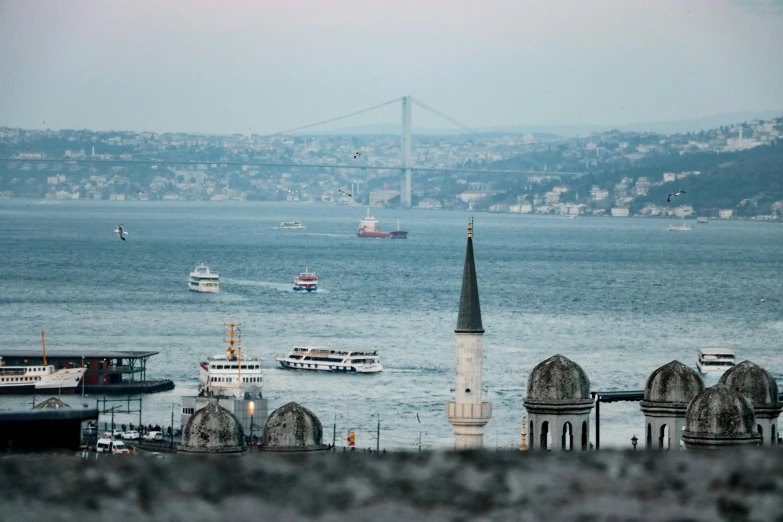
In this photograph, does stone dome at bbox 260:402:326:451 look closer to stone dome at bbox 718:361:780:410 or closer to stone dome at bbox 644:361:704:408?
stone dome at bbox 644:361:704:408

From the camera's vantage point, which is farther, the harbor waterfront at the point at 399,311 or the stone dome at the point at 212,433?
the harbor waterfront at the point at 399,311

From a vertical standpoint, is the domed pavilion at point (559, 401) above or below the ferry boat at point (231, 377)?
above

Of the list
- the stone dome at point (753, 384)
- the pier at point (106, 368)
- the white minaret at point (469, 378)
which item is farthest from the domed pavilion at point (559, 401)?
the pier at point (106, 368)

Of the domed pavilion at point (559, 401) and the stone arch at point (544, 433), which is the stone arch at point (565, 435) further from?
the stone arch at point (544, 433)

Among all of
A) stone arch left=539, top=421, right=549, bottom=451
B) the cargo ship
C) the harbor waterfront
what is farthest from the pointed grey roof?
the cargo ship

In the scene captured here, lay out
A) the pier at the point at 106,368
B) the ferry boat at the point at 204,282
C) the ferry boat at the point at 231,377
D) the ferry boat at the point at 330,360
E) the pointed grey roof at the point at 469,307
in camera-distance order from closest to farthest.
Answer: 1. the pointed grey roof at the point at 469,307
2. the ferry boat at the point at 231,377
3. the pier at the point at 106,368
4. the ferry boat at the point at 330,360
5. the ferry boat at the point at 204,282

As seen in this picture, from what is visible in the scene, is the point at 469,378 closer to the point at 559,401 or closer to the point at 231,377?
the point at 559,401

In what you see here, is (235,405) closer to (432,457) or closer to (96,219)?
(432,457)
